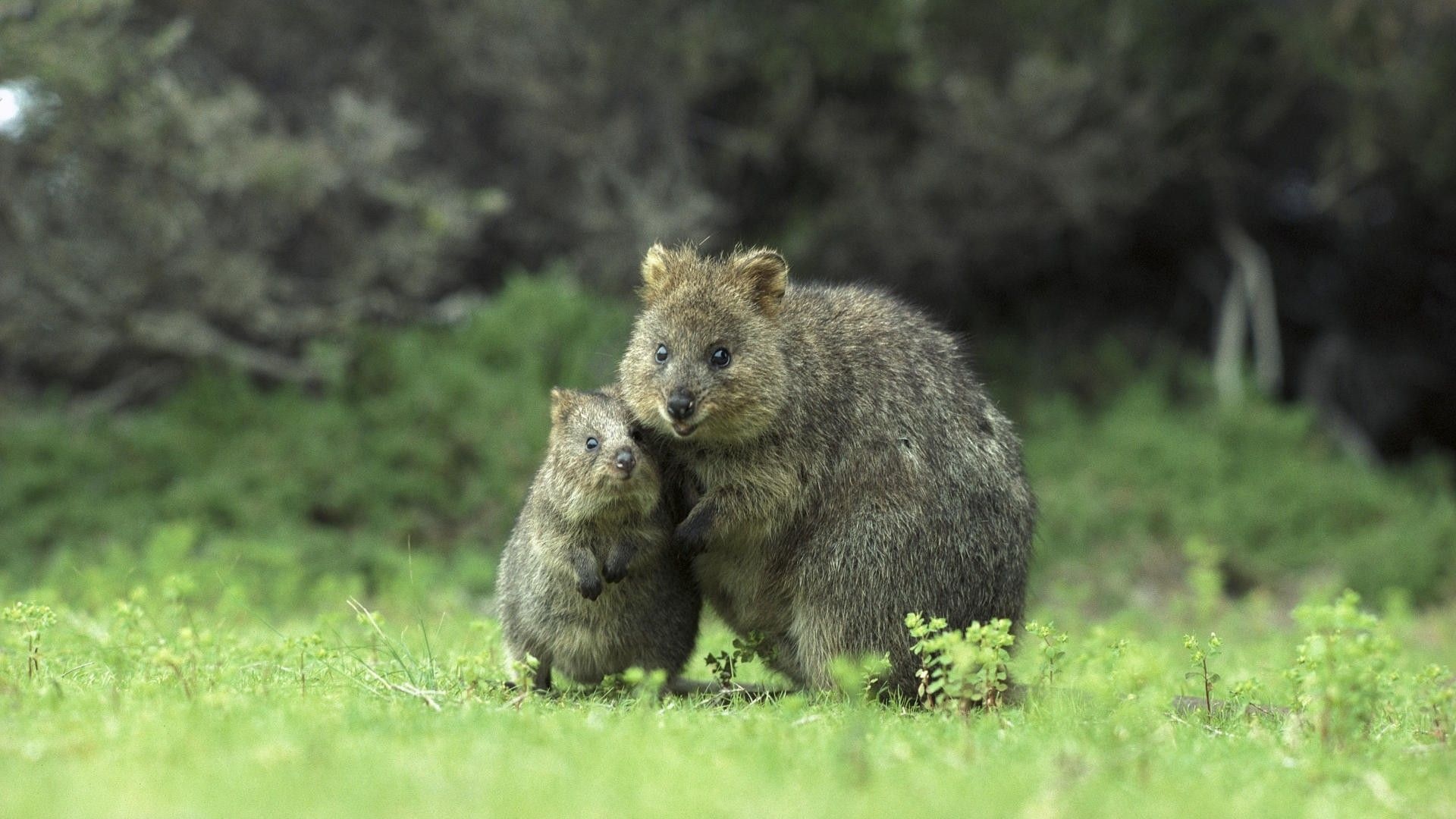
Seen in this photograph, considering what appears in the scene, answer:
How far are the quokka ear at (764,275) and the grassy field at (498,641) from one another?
201 cm

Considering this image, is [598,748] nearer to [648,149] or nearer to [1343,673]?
[1343,673]

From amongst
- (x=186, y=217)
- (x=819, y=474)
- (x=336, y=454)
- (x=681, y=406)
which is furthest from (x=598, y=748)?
(x=186, y=217)

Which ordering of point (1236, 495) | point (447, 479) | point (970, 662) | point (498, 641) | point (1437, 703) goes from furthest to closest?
point (1236, 495), point (447, 479), point (498, 641), point (1437, 703), point (970, 662)

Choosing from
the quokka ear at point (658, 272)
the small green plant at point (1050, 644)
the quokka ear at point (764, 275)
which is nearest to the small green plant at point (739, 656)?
the small green plant at point (1050, 644)

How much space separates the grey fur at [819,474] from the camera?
703 centimetres

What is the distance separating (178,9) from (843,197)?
316 inches

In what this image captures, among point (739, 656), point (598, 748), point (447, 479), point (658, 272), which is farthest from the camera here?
point (447, 479)

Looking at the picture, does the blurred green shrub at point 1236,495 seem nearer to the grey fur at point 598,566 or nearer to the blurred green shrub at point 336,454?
the blurred green shrub at point 336,454

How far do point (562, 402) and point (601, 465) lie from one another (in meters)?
0.73

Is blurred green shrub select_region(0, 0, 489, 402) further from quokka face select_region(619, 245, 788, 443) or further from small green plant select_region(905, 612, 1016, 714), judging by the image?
small green plant select_region(905, 612, 1016, 714)

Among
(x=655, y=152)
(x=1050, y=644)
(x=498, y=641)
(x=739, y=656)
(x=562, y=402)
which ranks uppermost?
(x=655, y=152)

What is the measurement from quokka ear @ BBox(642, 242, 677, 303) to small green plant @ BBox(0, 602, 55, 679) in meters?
3.33

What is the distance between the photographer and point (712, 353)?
713 centimetres

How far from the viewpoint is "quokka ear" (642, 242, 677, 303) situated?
762 cm
